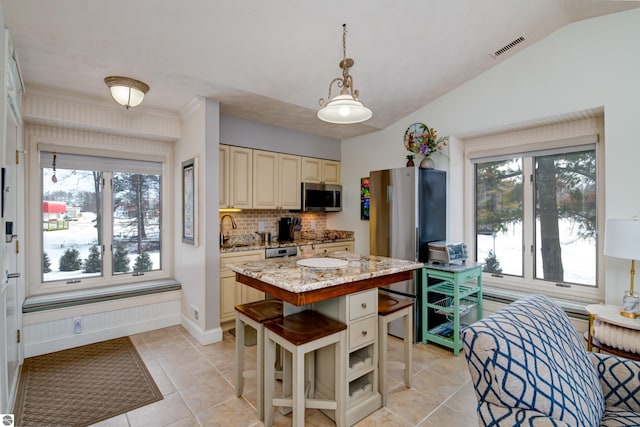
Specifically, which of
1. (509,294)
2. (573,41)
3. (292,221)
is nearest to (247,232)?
(292,221)

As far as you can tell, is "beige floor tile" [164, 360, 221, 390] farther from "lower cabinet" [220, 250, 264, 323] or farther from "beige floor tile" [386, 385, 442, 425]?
"beige floor tile" [386, 385, 442, 425]

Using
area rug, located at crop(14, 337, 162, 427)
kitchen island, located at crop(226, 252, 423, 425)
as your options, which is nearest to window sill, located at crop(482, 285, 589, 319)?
kitchen island, located at crop(226, 252, 423, 425)

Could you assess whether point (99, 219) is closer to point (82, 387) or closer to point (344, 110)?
point (82, 387)

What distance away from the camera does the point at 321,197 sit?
15.6ft

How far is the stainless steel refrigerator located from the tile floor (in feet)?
2.07

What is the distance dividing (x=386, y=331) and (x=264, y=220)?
9.26 feet

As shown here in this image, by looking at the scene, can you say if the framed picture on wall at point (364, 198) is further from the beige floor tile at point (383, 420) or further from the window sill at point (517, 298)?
the beige floor tile at point (383, 420)

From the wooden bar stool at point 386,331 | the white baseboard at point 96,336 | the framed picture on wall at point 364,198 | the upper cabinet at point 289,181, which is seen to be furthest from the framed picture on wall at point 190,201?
the framed picture on wall at point 364,198

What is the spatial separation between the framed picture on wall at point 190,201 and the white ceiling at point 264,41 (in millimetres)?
702

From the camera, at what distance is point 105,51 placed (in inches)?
92.6

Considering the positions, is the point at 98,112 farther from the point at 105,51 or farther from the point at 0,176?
the point at 0,176

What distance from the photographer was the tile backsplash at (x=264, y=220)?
169 inches

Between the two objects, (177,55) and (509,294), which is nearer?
(177,55)

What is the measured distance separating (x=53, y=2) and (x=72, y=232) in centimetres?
Result: 236
